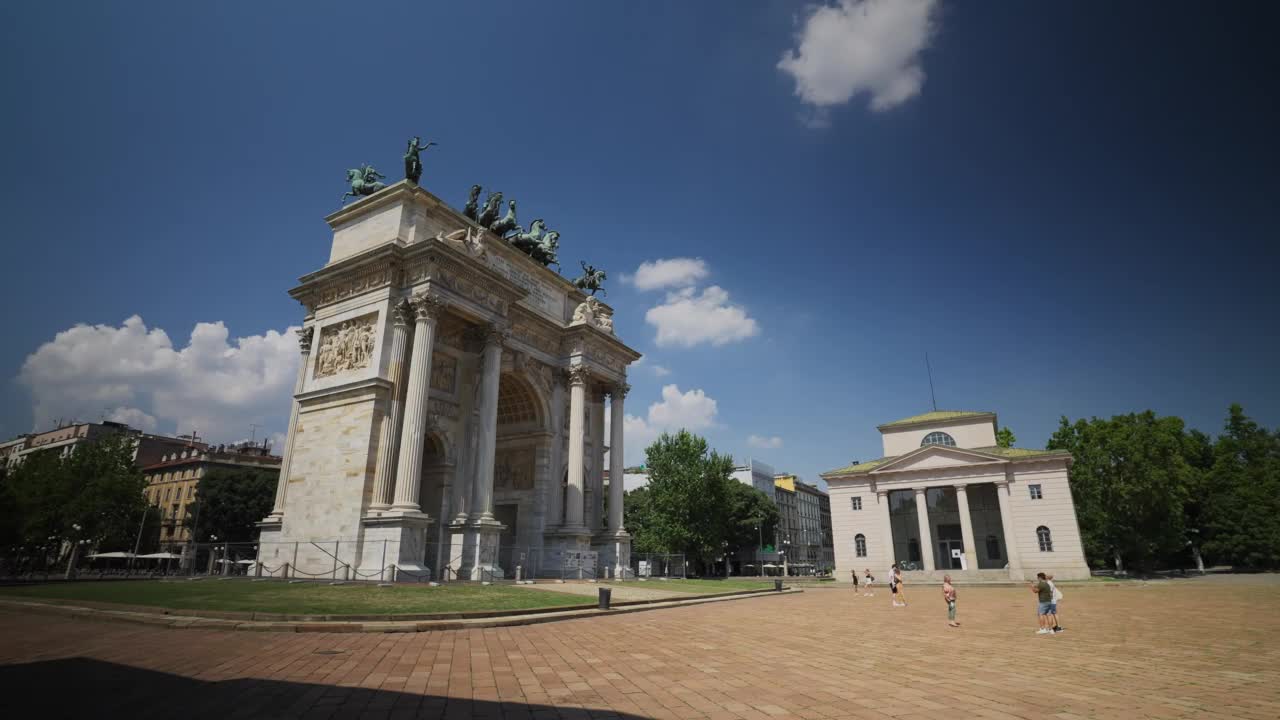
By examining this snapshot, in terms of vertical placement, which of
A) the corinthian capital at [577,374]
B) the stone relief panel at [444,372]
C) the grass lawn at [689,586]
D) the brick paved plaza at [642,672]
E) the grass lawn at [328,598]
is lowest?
the grass lawn at [689,586]

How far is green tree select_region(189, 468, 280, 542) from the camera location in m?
60.8

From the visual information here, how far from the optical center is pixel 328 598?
1546 centimetres

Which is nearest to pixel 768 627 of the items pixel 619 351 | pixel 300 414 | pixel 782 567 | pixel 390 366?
pixel 390 366

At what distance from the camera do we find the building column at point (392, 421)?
80.5 ft

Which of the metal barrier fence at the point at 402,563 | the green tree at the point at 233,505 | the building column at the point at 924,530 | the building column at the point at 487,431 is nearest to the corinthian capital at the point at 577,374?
the building column at the point at 487,431

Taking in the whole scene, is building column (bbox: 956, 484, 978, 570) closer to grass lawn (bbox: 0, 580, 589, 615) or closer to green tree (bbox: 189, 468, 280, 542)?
grass lawn (bbox: 0, 580, 589, 615)

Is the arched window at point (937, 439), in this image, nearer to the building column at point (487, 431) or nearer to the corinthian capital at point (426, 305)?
the building column at point (487, 431)

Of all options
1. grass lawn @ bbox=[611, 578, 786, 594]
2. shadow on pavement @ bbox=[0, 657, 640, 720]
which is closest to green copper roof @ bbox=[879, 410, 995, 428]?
grass lawn @ bbox=[611, 578, 786, 594]

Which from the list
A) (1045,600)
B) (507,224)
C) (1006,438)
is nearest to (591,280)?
(507,224)

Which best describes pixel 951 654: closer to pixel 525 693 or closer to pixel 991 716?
pixel 991 716

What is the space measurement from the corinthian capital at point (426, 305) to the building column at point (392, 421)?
454 millimetres

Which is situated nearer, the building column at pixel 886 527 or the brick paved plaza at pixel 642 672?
the brick paved plaza at pixel 642 672

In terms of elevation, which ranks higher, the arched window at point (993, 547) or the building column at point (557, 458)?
the building column at point (557, 458)

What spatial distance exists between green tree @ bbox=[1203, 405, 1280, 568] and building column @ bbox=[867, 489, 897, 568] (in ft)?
107
